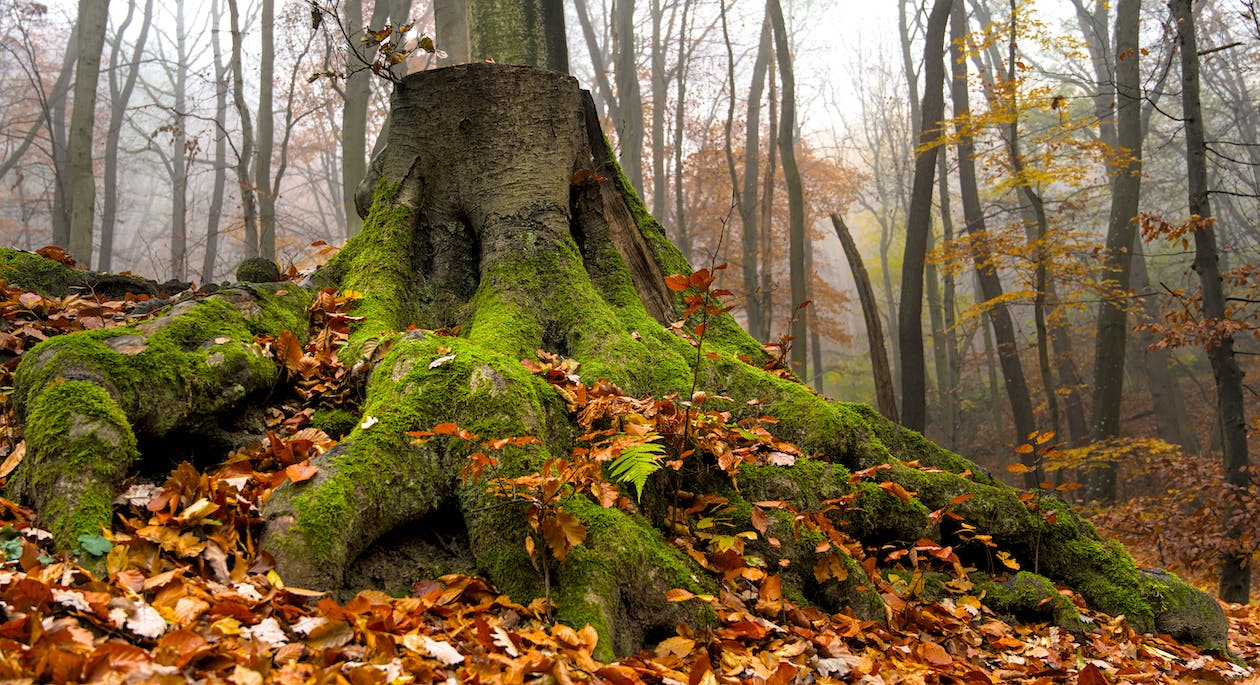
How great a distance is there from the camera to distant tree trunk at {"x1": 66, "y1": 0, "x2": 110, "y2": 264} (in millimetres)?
11273

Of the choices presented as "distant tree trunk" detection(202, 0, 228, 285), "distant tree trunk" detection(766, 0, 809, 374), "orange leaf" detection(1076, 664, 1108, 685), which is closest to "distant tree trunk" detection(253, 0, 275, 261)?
"distant tree trunk" detection(202, 0, 228, 285)

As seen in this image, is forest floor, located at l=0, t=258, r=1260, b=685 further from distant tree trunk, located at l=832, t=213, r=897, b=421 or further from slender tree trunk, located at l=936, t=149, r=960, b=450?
slender tree trunk, located at l=936, t=149, r=960, b=450

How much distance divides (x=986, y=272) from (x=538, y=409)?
14425mm

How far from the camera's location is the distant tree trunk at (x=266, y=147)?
14977 millimetres

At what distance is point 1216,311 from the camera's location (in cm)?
894

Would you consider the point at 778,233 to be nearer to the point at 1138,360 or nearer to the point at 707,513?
the point at 1138,360

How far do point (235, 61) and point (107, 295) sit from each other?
13757 mm

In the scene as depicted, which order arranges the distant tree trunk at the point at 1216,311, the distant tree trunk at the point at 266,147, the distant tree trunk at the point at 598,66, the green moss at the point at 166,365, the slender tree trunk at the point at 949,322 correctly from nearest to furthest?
the green moss at the point at 166,365 → the distant tree trunk at the point at 1216,311 → the distant tree trunk at the point at 266,147 → the slender tree trunk at the point at 949,322 → the distant tree trunk at the point at 598,66

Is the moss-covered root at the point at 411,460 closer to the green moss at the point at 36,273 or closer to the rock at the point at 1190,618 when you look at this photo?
the green moss at the point at 36,273

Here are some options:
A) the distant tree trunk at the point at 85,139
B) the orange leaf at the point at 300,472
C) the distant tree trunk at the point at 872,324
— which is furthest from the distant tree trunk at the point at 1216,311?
the distant tree trunk at the point at 85,139

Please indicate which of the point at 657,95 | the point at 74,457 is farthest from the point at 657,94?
the point at 74,457

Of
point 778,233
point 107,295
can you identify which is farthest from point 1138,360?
point 107,295

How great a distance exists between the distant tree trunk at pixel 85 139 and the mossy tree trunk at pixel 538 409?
8755 mm

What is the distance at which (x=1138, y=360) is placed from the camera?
2475 cm
